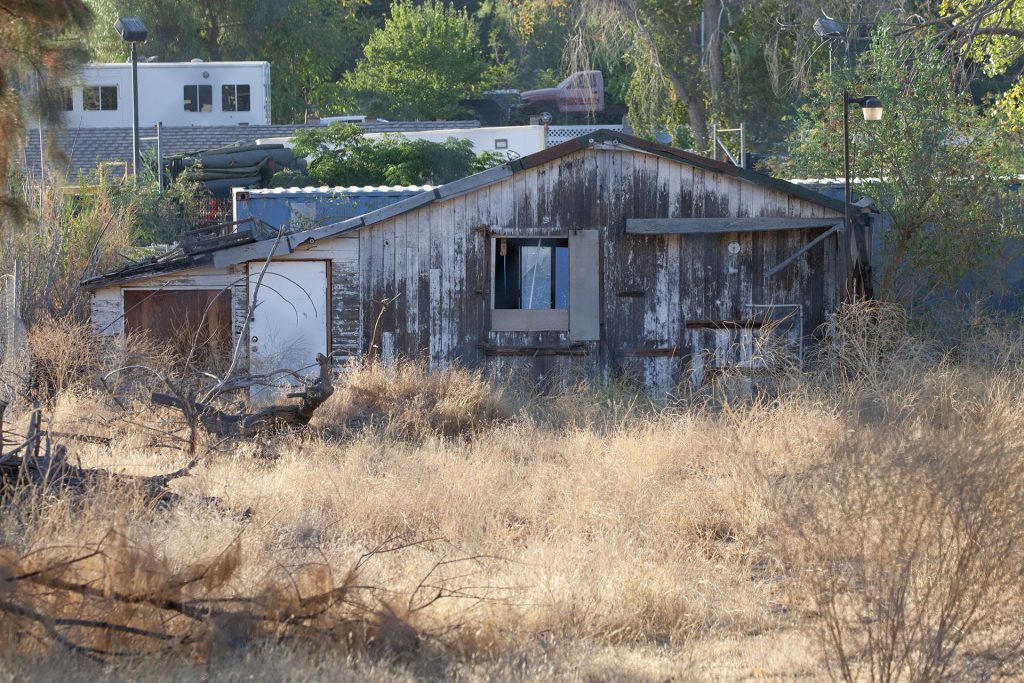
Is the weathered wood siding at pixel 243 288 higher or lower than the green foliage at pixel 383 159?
lower

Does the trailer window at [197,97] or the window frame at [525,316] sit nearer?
the window frame at [525,316]

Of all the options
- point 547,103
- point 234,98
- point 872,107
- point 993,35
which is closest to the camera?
point 872,107

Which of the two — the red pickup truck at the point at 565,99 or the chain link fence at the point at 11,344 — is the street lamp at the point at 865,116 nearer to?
the chain link fence at the point at 11,344

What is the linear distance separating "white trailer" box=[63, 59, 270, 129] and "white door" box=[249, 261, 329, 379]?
73.7 ft

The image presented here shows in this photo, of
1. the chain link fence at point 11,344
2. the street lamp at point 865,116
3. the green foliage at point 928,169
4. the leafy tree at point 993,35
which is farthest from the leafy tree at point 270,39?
the street lamp at point 865,116

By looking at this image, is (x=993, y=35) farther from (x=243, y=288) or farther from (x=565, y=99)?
(x=565, y=99)

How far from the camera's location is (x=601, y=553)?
23.9 feet

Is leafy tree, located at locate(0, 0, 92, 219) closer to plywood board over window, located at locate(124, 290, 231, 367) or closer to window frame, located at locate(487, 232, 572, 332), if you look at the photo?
plywood board over window, located at locate(124, 290, 231, 367)

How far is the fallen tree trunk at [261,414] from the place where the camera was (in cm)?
1071

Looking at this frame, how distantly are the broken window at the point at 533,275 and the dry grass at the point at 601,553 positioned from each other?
550cm

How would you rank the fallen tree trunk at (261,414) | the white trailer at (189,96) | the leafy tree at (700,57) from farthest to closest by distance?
the white trailer at (189,96), the leafy tree at (700,57), the fallen tree trunk at (261,414)

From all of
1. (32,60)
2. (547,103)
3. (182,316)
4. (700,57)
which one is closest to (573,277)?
(182,316)

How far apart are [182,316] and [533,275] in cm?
486

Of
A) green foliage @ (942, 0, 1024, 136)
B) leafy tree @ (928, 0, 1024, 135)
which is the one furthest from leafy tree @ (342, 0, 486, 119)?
green foliage @ (942, 0, 1024, 136)
